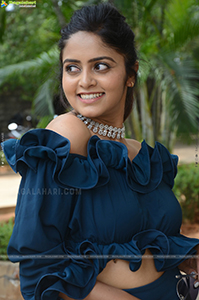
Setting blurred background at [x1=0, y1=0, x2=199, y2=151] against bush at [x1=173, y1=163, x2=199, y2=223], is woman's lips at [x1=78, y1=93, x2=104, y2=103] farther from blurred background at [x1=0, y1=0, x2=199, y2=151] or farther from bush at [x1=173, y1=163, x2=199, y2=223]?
bush at [x1=173, y1=163, x2=199, y2=223]

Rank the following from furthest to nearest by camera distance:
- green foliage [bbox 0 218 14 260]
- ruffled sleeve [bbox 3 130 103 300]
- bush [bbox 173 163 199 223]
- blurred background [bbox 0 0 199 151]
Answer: bush [bbox 173 163 199 223] → green foliage [bbox 0 218 14 260] → blurred background [bbox 0 0 199 151] → ruffled sleeve [bbox 3 130 103 300]

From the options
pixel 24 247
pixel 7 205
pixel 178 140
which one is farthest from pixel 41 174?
pixel 178 140

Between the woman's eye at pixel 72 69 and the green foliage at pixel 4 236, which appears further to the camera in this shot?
the green foliage at pixel 4 236

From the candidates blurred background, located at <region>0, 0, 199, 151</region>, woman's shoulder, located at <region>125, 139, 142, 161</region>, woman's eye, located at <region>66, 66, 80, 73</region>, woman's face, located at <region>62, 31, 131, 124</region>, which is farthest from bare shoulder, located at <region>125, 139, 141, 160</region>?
blurred background, located at <region>0, 0, 199, 151</region>

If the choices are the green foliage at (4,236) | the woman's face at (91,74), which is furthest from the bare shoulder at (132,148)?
the green foliage at (4,236)

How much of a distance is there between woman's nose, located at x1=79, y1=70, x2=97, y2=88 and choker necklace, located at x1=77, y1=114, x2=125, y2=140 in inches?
3.2

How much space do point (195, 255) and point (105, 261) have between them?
27 cm

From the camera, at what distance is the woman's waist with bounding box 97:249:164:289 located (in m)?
0.67

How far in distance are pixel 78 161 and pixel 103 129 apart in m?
0.13

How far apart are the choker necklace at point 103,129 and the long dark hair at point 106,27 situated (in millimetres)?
136

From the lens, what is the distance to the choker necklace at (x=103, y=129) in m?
0.70

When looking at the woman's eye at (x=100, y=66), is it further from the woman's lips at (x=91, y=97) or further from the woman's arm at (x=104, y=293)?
the woman's arm at (x=104, y=293)

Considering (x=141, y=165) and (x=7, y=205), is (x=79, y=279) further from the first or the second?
(x=7, y=205)

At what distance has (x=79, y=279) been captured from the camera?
600mm
